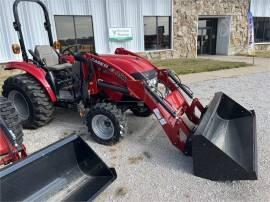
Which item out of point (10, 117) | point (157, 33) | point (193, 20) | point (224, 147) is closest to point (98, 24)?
point (157, 33)

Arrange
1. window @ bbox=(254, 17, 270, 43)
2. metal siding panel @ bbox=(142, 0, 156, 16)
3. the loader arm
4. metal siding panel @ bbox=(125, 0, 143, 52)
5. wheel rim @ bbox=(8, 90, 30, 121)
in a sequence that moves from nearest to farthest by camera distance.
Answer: the loader arm < wheel rim @ bbox=(8, 90, 30, 121) < metal siding panel @ bbox=(125, 0, 143, 52) < metal siding panel @ bbox=(142, 0, 156, 16) < window @ bbox=(254, 17, 270, 43)

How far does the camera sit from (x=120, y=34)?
12078 mm

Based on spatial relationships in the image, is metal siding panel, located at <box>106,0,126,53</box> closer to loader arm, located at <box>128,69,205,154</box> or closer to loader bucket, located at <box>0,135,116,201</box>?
loader arm, located at <box>128,69,205,154</box>

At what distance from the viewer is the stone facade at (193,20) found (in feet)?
45.8

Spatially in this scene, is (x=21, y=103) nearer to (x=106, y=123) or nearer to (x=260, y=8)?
(x=106, y=123)

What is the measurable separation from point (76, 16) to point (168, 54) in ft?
18.9

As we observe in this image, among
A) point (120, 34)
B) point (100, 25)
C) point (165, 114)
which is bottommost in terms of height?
point (165, 114)

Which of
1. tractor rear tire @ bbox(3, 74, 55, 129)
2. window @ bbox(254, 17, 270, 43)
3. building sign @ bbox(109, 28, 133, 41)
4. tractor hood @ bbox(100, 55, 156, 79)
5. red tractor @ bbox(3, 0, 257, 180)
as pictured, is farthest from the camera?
window @ bbox(254, 17, 270, 43)

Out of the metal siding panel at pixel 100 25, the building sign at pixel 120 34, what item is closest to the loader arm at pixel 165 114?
the metal siding panel at pixel 100 25

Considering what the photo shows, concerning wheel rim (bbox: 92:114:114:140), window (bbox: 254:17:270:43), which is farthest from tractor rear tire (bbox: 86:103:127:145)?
window (bbox: 254:17:270:43)

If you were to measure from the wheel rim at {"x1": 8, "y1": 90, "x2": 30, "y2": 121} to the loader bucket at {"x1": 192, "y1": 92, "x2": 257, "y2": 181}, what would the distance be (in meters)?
3.01

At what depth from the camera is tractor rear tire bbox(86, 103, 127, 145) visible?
3391 millimetres

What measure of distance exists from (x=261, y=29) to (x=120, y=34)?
39.4 feet

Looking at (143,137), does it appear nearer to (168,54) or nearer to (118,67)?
(118,67)
